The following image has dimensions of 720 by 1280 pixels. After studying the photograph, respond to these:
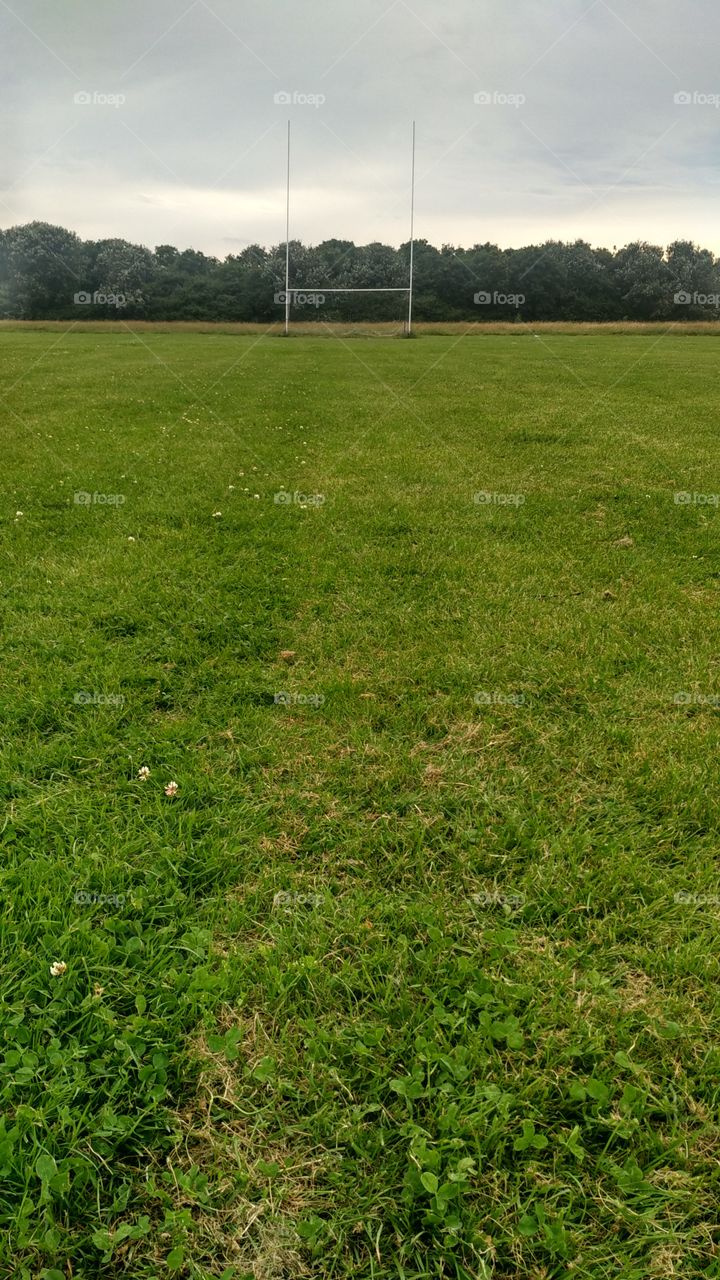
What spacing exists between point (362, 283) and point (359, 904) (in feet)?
177

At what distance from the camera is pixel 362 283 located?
163ft

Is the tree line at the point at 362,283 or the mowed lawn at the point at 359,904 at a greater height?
the tree line at the point at 362,283

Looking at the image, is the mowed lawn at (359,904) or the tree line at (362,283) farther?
the tree line at (362,283)

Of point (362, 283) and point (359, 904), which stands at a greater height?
point (362, 283)

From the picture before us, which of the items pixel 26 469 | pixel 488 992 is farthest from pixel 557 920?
pixel 26 469

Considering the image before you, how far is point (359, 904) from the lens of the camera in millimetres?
2553

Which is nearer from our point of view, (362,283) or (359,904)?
(359,904)

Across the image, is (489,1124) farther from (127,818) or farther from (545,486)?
(545,486)

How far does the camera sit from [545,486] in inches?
316

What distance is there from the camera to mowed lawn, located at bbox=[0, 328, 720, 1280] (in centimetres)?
170

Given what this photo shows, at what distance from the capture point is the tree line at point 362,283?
50000 millimetres

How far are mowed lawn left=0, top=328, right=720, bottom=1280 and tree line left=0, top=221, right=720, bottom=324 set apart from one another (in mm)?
48120

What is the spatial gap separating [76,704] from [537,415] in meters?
10.6

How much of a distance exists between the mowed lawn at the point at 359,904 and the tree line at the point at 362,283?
4812cm
